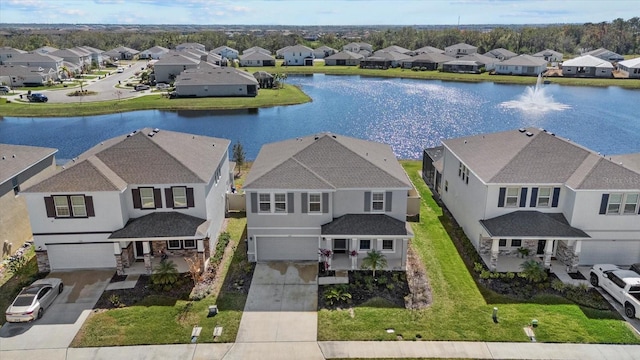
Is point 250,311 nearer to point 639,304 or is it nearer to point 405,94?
point 639,304

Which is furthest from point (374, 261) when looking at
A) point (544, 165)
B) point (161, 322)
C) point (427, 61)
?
point (427, 61)

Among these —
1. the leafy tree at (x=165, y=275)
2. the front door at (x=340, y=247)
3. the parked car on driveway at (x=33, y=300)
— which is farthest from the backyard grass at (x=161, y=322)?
Answer: the front door at (x=340, y=247)

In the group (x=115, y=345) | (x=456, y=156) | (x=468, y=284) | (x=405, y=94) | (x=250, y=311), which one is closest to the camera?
(x=115, y=345)

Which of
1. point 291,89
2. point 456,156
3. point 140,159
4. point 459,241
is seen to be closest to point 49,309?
point 140,159

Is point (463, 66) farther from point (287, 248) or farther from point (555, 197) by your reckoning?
point (287, 248)

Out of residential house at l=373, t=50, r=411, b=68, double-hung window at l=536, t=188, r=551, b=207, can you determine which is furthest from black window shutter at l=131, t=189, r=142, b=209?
residential house at l=373, t=50, r=411, b=68
